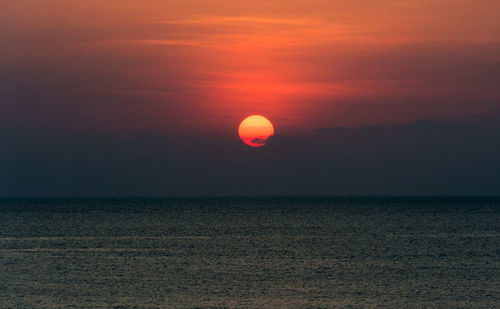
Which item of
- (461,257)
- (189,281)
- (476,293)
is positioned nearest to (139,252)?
(189,281)

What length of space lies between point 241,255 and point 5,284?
1536cm

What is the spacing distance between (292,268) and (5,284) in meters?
12.6

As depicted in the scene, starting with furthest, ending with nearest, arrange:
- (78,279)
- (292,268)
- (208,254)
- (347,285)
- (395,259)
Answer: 1. (208,254)
2. (395,259)
3. (292,268)
4. (78,279)
5. (347,285)

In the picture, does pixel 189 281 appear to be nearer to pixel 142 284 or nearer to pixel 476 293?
pixel 142 284

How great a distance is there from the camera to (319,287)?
25234mm

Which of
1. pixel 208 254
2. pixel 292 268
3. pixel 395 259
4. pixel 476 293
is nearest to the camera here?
pixel 476 293

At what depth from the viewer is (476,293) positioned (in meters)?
23.9

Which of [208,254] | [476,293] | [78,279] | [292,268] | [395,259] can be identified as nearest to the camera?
[476,293]

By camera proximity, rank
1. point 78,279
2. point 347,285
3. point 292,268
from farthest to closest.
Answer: point 292,268
point 78,279
point 347,285

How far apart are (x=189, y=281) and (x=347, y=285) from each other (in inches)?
246

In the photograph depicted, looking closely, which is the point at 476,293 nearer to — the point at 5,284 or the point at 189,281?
the point at 189,281

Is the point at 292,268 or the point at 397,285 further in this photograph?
the point at 292,268

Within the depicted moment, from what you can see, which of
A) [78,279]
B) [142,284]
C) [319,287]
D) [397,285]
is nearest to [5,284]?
[78,279]

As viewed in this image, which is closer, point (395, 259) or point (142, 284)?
point (142, 284)
